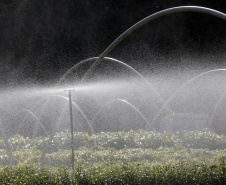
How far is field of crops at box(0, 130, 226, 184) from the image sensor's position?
5.68 metres

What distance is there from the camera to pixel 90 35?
29.1 m

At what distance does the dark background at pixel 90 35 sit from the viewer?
2719 centimetres

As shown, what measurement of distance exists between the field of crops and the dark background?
1589 centimetres

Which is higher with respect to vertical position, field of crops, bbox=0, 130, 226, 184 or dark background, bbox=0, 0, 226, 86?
dark background, bbox=0, 0, 226, 86

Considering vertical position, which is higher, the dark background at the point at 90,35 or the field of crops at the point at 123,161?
the dark background at the point at 90,35

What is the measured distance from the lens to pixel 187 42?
28.5 metres

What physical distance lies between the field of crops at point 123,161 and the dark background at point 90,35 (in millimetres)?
15889

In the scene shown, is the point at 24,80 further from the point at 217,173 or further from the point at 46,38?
the point at 217,173

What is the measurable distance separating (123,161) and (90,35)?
71.6ft

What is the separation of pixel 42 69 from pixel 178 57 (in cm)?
1061

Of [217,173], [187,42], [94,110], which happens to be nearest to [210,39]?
[187,42]

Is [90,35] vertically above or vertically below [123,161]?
above

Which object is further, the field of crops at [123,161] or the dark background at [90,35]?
the dark background at [90,35]

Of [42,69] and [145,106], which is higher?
[42,69]
